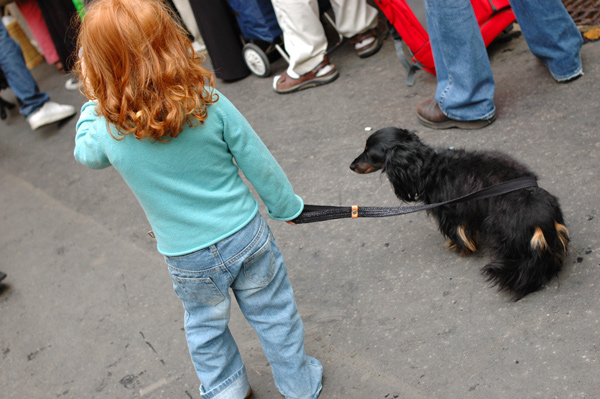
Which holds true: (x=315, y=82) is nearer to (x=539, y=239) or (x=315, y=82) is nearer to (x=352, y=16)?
(x=352, y=16)

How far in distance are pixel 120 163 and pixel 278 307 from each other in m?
0.80

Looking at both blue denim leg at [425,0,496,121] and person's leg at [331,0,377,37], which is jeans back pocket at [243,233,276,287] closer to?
blue denim leg at [425,0,496,121]

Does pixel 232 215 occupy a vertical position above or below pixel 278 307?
above

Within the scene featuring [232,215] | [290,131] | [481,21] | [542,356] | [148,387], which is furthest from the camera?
[290,131]

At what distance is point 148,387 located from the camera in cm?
278

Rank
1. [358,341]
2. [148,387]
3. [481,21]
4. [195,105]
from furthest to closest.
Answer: [481,21], [148,387], [358,341], [195,105]

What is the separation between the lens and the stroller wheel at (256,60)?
5.11m

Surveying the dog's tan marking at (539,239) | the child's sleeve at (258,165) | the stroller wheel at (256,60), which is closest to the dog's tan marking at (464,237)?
the dog's tan marking at (539,239)

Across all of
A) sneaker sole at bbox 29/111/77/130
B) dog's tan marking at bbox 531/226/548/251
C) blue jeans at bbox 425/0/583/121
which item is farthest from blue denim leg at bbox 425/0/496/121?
sneaker sole at bbox 29/111/77/130

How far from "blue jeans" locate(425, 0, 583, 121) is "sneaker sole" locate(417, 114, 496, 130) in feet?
0.15

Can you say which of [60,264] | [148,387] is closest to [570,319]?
[148,387]

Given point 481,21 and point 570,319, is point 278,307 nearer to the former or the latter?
point 570,319

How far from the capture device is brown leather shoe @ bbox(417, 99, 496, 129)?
358cm

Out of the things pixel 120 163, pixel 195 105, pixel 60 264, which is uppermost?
pixel 195 105
